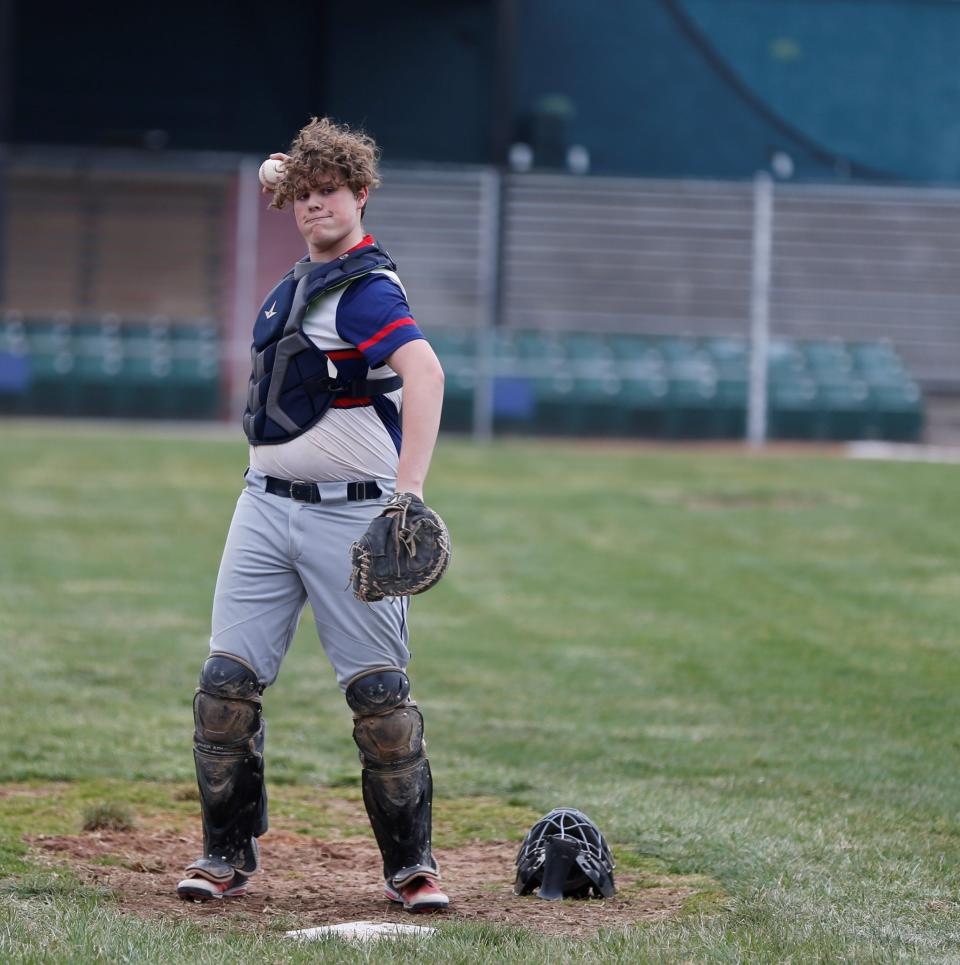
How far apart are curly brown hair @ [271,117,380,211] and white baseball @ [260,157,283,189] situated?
58 mm

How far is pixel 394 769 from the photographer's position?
419cm

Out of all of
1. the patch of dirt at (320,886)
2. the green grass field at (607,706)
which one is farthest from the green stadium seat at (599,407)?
the patch of dirt at (320,886)

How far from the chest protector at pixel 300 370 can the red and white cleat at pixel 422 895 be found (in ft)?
3.94

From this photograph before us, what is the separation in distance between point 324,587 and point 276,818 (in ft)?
4.81

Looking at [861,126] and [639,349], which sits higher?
[861,126]

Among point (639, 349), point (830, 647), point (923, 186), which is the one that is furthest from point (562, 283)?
point (830, 647)

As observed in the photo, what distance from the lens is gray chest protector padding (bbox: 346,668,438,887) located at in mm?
4145

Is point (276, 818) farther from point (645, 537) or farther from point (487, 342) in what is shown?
point (487, 342)

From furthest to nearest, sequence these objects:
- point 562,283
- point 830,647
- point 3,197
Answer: point 562,283 → point 3,197 → point 830,647

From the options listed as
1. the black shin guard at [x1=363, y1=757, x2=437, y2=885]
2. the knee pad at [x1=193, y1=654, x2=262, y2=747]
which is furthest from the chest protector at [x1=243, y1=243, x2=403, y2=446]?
the black shin guard at [x1=363, y1=757, x2=437, y2=885]

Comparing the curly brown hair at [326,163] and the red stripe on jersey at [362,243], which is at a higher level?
the curly brown hair at [326,163]

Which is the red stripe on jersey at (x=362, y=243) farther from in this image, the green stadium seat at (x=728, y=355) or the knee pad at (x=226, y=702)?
the green stadium seat at (x=728, y=355)

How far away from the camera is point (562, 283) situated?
2778 cm

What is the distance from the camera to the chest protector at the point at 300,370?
4109 mm
